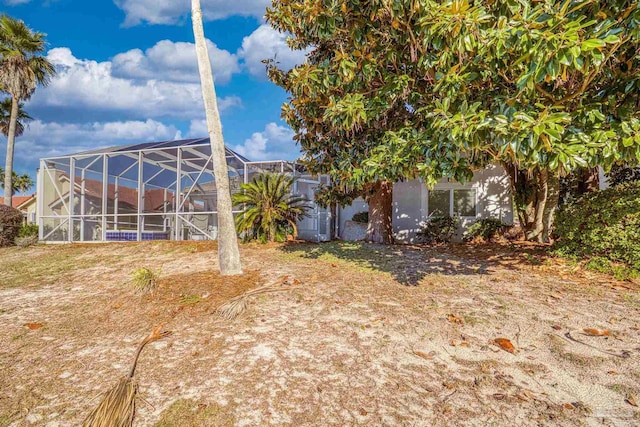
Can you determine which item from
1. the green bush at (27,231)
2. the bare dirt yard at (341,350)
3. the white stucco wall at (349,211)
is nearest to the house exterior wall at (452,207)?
the white stucco wall at (349,211)

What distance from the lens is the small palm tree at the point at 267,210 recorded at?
8.74 metres

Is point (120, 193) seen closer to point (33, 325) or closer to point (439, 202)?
point (33, 325)

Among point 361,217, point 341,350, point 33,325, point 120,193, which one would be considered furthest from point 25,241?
point 341,350

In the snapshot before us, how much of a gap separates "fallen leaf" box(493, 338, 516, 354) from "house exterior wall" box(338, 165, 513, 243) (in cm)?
818

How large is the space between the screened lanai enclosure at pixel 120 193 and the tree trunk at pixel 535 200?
601 cm

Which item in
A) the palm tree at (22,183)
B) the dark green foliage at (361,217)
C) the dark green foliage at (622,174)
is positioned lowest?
the dark green foliage at (361,217)

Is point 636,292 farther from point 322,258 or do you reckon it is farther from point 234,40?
point 234,40

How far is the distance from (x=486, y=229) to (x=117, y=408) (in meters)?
10.0

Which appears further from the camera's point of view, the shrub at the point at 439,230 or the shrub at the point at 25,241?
the shrub at the point at 25,241

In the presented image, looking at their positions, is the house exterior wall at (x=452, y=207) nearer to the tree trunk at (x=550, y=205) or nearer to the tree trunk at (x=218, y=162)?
the tree trunk at (x=550, y=205)

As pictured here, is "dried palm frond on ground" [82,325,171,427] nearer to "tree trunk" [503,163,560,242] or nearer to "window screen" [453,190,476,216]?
"tree trunk" [503,163,560,242]

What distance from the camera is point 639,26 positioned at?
282cm

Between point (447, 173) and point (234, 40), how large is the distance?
38.6 ft

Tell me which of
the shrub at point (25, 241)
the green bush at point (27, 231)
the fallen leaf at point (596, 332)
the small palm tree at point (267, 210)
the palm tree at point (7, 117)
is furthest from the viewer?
the palm tree at point (7, 117)
